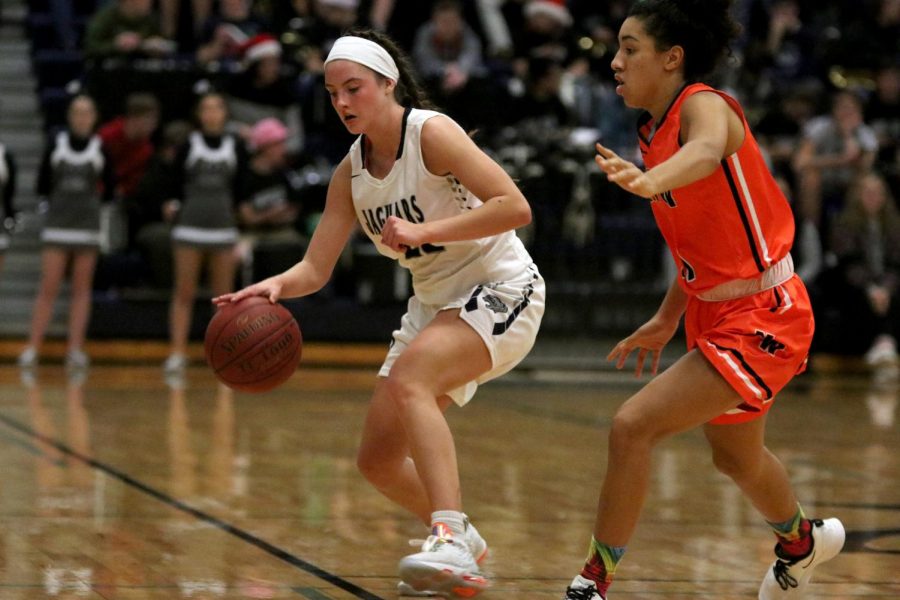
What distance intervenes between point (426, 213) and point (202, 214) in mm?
6466

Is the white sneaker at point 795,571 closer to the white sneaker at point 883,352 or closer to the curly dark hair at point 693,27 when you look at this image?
the curly dark hair at point 693,27

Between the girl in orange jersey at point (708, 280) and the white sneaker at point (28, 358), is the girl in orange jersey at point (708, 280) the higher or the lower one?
the higher one

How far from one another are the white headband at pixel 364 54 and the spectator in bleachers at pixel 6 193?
22.0 feet

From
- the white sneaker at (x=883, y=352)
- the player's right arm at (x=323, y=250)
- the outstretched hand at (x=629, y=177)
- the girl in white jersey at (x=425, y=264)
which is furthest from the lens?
the white sneaker at (x=883, y=352)

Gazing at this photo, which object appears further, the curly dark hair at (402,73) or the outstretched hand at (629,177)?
the curly dark hair at (402,73)

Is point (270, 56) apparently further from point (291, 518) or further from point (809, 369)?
point (291, 518)

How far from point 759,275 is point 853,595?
1.00 m

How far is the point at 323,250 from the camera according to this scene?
13.7ft

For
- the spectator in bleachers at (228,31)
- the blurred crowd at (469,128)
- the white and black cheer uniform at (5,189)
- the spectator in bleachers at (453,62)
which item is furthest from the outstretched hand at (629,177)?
the spectator in bleachers at (228,31)

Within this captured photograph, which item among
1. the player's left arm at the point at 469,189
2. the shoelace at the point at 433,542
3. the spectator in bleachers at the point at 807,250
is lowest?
the shoelace at the point at 433,542

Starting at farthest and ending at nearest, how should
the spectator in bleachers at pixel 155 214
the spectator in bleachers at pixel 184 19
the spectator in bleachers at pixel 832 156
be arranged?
1. the spectator in bleachers at pixel 184 19
2. the spectator in bleachers at pixel 832 156
3. the spectator in bleachers at pixel 155 214

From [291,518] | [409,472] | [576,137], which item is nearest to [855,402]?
[576,137]

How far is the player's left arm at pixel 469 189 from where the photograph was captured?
3.73 meters

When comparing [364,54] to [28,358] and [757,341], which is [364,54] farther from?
[28,358]
